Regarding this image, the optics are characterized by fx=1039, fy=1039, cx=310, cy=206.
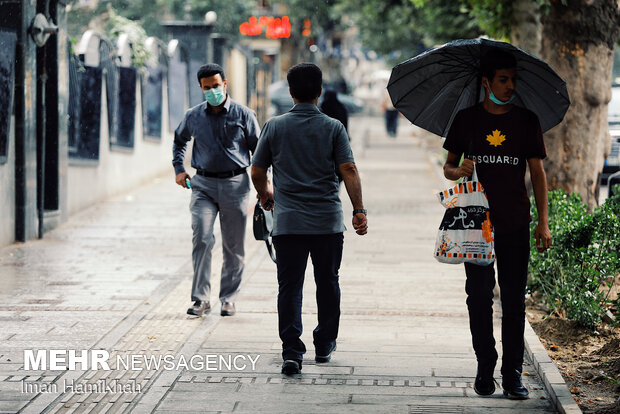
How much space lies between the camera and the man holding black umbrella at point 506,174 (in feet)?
17.9

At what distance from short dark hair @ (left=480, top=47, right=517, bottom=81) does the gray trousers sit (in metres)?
2.68

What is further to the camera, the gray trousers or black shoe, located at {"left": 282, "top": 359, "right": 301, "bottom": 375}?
the gray trousers

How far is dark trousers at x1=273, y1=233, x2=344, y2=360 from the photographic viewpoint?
613cm

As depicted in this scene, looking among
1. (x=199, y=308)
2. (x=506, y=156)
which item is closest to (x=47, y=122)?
(x=199, y=308)

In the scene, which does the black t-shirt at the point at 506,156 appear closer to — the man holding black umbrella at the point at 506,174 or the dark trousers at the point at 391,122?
the man holding black umbrella at the point at 506,174

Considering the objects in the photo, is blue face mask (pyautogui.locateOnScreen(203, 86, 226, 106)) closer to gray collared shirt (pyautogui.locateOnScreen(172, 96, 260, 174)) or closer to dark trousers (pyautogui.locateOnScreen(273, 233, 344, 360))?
gray collared shirt (pyautogui.locateOnScreen(172, 96, 260, 174))

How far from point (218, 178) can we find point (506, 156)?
9.20 ft

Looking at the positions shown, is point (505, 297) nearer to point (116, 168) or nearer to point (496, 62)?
point (496, 62)

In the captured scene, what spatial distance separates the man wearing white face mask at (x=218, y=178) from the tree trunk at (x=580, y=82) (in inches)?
131

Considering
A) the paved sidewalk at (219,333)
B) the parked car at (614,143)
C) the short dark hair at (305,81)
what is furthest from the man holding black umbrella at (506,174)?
the parked car at (614,143)

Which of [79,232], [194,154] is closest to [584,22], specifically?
[194,154]

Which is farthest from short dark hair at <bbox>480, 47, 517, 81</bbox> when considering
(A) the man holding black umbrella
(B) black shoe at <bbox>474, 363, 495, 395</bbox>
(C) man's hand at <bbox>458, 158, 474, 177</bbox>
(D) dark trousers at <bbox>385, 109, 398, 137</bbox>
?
(D) dark trousers at <bbox>385, 109, 398, 137</bbox>

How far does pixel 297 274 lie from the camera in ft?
20.3

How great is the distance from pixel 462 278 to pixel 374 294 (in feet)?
3.63
